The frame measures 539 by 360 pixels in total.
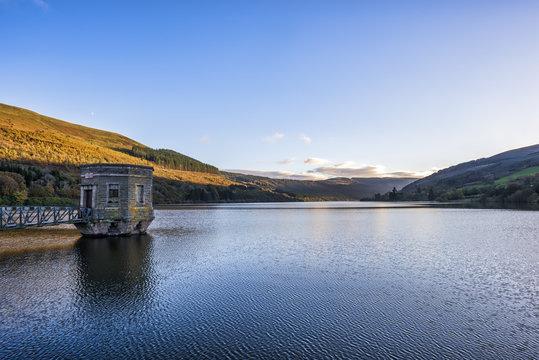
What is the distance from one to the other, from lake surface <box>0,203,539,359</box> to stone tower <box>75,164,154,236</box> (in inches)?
250

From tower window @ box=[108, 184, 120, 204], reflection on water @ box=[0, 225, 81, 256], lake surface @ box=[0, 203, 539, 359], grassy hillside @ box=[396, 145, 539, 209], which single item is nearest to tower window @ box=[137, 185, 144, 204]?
tower window @ box=[108, 184, 120, 204]

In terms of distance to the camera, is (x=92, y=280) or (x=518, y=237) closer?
(x=92, y=280)

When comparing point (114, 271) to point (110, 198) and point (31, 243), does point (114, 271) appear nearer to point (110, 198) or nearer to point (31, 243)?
point (31, 243)

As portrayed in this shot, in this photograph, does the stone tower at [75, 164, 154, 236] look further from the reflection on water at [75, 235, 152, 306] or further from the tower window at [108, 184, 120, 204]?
the reflection on water at [75, 235, 152, 306]

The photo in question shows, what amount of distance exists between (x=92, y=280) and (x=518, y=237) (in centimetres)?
3281

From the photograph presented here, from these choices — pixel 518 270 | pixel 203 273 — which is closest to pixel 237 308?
pixel 203 273

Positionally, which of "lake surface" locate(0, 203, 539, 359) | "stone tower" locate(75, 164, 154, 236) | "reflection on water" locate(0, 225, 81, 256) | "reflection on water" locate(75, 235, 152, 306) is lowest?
"lake surface" locate(0, 203, 539, 359)

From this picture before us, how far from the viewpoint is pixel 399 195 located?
181 metres

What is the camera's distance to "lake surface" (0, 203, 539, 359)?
783 centimetres

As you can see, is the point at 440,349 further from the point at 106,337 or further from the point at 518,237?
the point at 518,237

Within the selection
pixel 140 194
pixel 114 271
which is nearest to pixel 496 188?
pixel 140 194

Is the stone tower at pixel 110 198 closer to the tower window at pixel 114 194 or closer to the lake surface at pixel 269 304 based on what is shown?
the tower window at pixel 114 194

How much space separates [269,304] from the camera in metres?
11.0

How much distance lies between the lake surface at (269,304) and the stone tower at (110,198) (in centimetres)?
635
